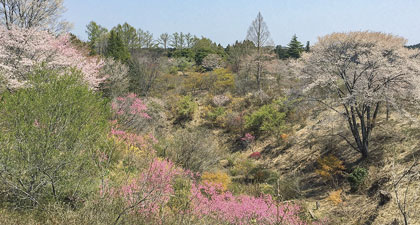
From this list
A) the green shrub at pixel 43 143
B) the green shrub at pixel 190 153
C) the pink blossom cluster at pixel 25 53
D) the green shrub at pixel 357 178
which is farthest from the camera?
the green shrub at pixel 190 153

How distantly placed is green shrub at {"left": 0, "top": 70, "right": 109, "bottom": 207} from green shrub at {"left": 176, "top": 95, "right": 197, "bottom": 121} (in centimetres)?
1801

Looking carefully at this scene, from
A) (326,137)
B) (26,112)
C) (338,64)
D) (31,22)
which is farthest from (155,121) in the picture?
(26,112)

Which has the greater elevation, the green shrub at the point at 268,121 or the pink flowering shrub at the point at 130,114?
the pink flowering shrub at the point at 130,114

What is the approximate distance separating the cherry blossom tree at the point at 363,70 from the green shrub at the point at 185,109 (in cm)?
1343

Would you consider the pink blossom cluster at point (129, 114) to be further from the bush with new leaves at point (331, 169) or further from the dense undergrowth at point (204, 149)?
the bush with new leaves at point (331, 169)

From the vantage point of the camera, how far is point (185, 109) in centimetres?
2309

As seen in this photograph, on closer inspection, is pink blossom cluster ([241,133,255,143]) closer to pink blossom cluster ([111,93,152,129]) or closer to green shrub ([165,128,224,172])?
green shrub ([165,128,224,172])

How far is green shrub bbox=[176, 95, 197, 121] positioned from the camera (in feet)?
75.7

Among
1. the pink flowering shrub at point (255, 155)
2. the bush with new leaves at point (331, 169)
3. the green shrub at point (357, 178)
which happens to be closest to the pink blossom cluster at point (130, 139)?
the pink flowering shrub at point (255, 155)

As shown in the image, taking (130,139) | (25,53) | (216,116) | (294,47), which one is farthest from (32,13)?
(294,47)

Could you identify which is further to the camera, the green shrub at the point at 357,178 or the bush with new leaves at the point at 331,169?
the bush with new leaves at the point at 331,169

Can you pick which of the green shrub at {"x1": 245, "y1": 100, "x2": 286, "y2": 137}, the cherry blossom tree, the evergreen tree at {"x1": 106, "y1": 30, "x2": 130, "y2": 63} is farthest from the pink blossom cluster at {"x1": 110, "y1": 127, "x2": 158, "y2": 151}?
the evergreen tree at {"x1": 106, "y1": 30, "x2": 130, "y2": 63}

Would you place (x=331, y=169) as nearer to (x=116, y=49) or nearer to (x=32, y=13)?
(x=32, y=13)

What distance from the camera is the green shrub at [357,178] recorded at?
31.1 ft
